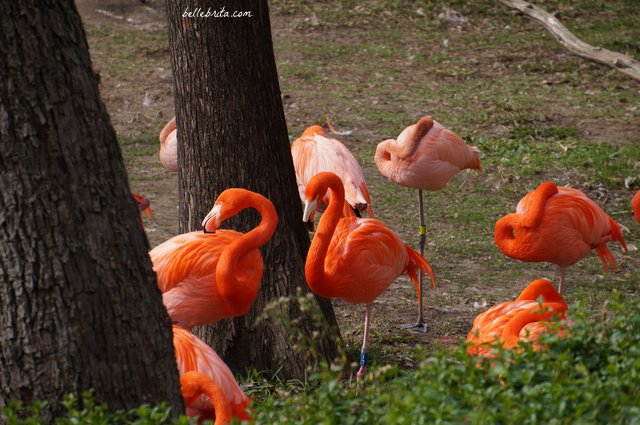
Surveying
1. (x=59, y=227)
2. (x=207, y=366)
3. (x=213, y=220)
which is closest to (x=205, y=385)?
(x=207, y=366)

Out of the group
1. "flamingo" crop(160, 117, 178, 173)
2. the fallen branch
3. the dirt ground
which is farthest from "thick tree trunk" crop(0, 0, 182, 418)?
the fallen branch

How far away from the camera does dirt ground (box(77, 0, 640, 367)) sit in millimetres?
6172

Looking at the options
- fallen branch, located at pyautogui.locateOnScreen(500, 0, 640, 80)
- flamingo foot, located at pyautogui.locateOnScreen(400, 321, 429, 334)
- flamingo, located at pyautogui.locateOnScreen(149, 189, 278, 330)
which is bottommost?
flamingo foot, located at pyautogui.locateOnScreen(400, 321, 429, 334)

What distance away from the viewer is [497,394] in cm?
283

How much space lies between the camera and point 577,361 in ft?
10.2

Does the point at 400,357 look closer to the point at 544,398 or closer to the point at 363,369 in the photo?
the point at 363,369

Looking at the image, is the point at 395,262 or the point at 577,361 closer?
the point at 577,361

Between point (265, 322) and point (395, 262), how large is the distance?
0.86 meters

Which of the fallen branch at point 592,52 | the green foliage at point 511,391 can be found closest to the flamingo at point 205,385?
the green foliage at point 511,391

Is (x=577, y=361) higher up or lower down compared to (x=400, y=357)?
higher up

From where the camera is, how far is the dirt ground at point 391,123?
6172 mm

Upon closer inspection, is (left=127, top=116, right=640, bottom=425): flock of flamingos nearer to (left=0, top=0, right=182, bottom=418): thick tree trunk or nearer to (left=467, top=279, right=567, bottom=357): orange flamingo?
(left=467, top=279, right=567, bottom=357): orange flamingo

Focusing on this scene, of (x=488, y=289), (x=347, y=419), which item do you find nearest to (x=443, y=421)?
(x=347, y=419)

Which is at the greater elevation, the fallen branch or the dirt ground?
the fallen branch
